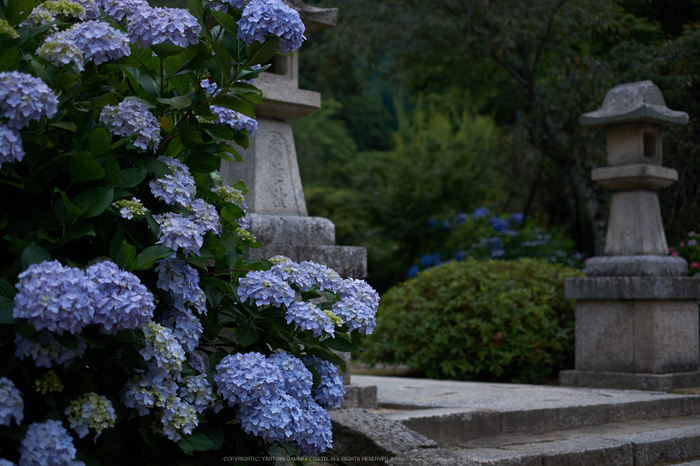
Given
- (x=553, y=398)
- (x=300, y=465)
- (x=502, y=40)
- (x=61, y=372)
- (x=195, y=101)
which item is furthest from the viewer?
(x=502, y=40)

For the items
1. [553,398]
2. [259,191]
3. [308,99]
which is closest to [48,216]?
[259,191]

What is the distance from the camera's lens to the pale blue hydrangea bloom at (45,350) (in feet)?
5.20

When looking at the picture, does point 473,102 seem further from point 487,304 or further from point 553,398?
point 553,398

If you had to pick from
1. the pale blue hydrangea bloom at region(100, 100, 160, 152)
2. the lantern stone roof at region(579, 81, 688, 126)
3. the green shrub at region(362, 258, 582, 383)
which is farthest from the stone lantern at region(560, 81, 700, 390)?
the pale blue hydrangea bloom at region(100, 100, 160, 152)

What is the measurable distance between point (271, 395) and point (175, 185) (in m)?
0.69

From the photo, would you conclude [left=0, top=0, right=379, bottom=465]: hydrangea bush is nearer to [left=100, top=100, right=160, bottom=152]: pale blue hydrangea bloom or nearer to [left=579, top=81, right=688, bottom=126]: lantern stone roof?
[left=100, top=100, right=160, bottom=152]: pale blue hydrangea bloom

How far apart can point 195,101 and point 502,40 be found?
865cm

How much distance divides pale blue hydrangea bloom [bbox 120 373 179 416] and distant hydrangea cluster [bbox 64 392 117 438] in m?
0.08

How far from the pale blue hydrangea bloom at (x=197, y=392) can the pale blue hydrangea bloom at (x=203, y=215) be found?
45 cm

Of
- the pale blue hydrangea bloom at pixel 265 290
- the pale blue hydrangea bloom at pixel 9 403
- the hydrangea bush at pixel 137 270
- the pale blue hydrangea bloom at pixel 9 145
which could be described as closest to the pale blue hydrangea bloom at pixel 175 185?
the hydrangea bush at pixel 137 270

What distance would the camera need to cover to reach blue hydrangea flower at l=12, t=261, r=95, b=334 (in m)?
1.48

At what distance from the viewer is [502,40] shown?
9.80 meters

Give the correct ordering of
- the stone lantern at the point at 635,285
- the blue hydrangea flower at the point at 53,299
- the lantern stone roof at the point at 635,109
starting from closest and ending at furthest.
A: the blue hydrangea flower at the point at 53,299, the stone lantern at the point at 635,285, the lantern stone roof at the point at 635,109

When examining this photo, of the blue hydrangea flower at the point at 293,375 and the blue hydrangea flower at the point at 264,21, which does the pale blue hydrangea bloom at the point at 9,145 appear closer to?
the blue hydrangea flower at the point at 264,21
